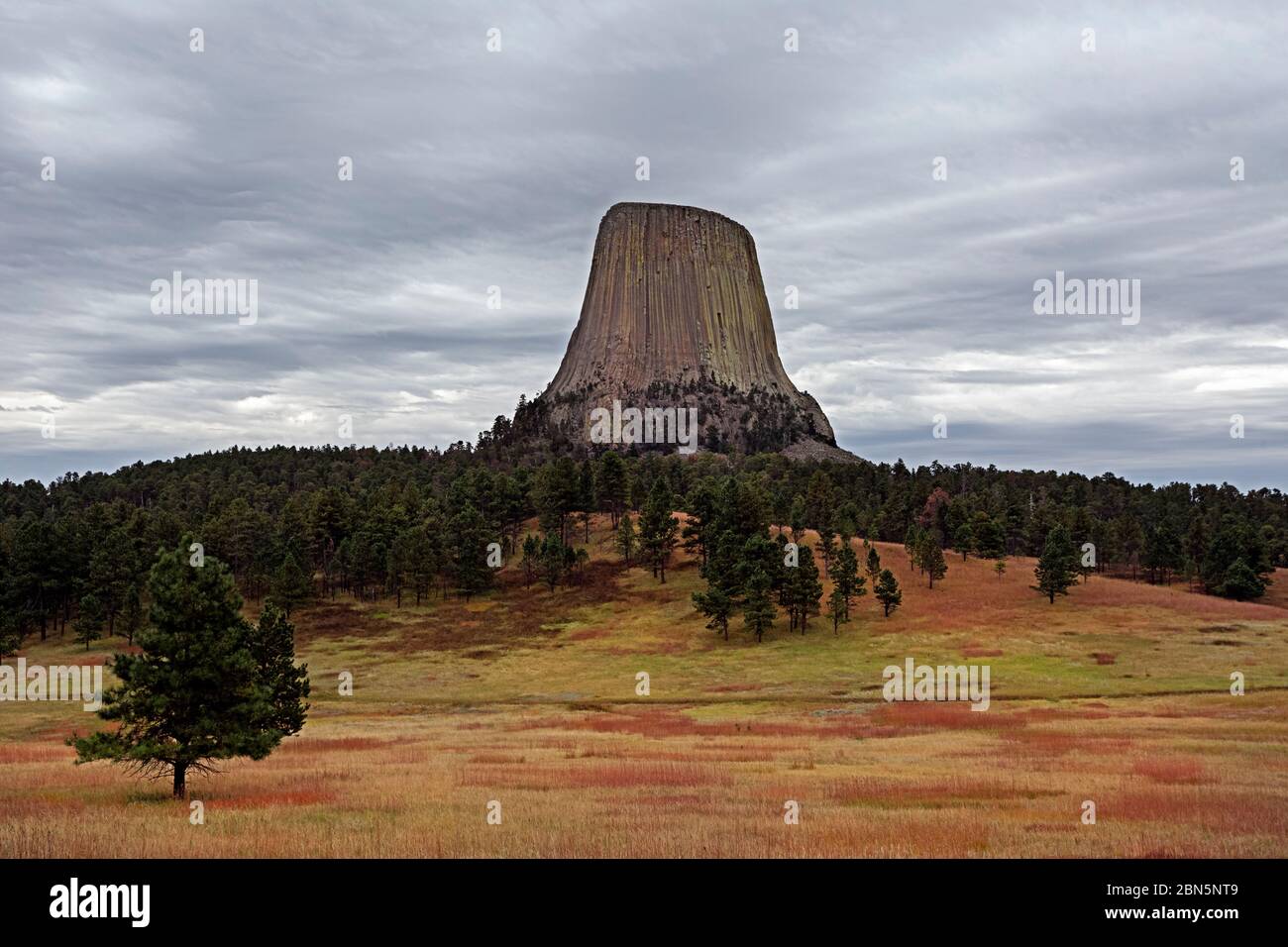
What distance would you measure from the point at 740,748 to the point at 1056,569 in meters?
71.8

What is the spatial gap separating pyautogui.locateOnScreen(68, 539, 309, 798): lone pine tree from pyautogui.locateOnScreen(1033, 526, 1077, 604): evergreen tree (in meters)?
89.2

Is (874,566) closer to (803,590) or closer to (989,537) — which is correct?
(803,590)

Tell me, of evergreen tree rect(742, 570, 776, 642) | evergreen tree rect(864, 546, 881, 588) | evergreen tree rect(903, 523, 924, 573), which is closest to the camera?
evergreen tree rect(742, 570, 776, 642)

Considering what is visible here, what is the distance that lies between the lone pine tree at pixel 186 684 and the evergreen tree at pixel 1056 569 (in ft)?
293

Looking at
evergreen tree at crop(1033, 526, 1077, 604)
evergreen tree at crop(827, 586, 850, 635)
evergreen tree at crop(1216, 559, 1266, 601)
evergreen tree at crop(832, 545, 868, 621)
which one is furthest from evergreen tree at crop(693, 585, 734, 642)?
evergreen tree at crop(1216, 559, 1266, 601)

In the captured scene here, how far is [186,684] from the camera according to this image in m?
24.6

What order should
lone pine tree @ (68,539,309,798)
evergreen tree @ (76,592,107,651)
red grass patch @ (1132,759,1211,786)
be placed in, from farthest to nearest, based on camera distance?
evergreen tree @ (76,592,107,651) < red grass patch @ (1132,759,1211,786) < lone pine tree @ (68,539,309,798)

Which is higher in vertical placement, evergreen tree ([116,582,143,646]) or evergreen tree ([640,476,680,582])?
evergreen tree ([640,476,680,582])

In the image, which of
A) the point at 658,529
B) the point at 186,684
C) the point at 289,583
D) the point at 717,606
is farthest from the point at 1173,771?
the point at 289,583

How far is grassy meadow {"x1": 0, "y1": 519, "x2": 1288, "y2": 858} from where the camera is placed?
60.8 feet

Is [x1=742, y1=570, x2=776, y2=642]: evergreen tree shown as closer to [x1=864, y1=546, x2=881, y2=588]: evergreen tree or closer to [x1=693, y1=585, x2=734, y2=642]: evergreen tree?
[x1=693, y1=585, x2=734, y2=642]: evergreen tree

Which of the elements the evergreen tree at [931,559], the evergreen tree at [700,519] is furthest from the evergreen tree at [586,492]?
the evergreen tree at [931,559]
